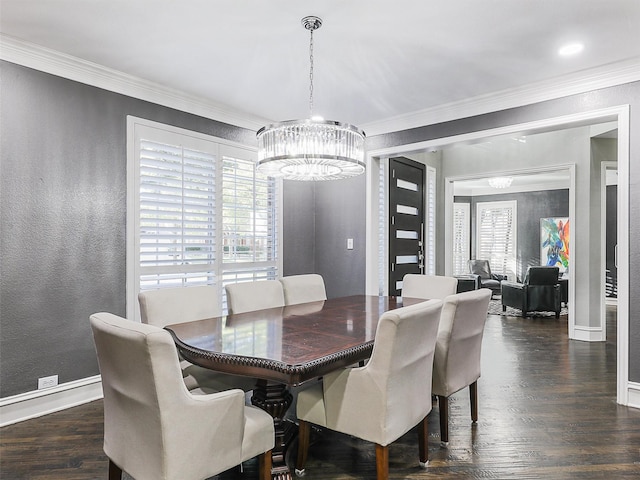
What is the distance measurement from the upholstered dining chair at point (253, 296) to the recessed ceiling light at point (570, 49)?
267 centimetres

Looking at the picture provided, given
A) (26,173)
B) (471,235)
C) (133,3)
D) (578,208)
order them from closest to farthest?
(133,3), (26,173), (578,208), (471,235)

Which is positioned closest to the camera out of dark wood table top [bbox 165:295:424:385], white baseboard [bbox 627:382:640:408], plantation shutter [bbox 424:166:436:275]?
dark wood table top [bbox 165:295:424:385]

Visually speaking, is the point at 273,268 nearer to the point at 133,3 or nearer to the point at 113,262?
the point at 113,262

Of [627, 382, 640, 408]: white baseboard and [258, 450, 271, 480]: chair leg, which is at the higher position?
[258, 450, 271, 480]: chair leg

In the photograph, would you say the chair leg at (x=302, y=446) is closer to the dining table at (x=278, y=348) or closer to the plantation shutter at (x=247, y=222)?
the dining table at (x=278, y=348)

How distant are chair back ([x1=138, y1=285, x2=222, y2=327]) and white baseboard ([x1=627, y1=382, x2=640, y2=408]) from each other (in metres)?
3.11

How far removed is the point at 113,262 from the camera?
10.8 ft

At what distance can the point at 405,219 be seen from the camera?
5.43 metres

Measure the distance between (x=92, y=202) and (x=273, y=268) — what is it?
2.06 metres

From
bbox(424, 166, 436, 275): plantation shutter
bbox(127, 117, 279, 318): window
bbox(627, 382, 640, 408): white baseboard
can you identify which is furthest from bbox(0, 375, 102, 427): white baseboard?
bbox(424, 166, 436, 275): plantation shutter

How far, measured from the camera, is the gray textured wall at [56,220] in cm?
277

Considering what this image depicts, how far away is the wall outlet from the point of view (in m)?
2.88

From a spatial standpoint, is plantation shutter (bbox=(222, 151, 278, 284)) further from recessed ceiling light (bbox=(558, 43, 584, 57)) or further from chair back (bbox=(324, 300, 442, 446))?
recessed ceiling light (bbox=(558, 43, 584, 57))

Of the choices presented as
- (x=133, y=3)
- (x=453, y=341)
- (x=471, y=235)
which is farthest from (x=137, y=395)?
(x=471, y=235)
